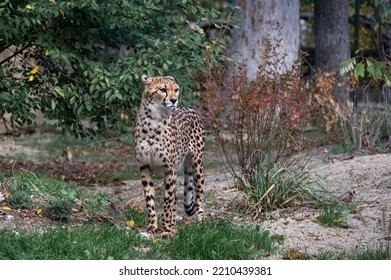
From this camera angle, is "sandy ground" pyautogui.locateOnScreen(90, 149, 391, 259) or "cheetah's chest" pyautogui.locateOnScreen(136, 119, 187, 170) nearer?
"sandy ground" pyautogui.locateOnScreen(90, 149, 391, 259)

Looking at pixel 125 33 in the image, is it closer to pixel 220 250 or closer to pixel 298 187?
pixel 298 187

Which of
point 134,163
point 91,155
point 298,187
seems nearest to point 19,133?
point 91,155

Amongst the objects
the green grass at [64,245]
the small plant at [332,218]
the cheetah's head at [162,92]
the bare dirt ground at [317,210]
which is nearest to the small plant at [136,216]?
the bare dirt ground at [317,210]

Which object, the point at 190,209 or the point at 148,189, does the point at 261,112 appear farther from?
the point at 148,189

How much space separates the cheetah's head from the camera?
7.48 m

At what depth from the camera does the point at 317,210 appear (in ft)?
27.2

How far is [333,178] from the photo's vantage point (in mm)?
9664

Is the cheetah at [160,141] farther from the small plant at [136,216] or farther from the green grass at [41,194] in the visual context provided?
the green grass at [41,194]

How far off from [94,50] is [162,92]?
10.2ft

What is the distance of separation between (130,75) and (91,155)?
246 inches

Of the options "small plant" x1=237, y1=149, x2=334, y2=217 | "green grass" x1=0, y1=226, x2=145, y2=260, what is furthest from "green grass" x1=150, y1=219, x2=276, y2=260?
"small plant" x1=237, y1=149, x2=334, y2=217

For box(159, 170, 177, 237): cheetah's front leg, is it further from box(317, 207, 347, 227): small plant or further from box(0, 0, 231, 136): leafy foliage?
box(0, 0, 231, 136): leafy foliage

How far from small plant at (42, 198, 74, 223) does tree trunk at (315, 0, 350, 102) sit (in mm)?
9266

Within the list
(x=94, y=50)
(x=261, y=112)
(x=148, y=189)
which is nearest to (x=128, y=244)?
(x=148, y=189)
